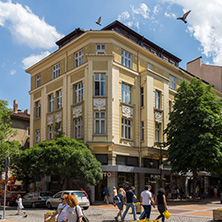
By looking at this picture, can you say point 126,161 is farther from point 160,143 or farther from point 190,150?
point 190,150

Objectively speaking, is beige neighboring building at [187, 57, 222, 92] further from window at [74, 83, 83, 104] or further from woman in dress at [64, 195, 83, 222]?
woman in dress at [64, 195, 83, 222]

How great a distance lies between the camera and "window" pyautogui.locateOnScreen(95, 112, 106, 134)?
2995 cm

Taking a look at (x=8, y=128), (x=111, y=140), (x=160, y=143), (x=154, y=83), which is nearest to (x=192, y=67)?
(x=154, y=83)

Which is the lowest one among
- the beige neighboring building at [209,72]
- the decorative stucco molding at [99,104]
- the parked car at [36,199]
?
the parked car at [36,199]

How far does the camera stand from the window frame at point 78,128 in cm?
3112

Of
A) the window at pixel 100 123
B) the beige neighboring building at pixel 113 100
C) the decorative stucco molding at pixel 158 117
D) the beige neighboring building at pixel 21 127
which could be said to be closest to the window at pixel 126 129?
the beige neighboring building at pixel 113 100

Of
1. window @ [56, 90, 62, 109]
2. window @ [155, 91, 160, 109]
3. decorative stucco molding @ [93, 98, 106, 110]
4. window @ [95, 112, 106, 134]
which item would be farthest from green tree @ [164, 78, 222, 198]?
window @ [56, 90, 62, 109]

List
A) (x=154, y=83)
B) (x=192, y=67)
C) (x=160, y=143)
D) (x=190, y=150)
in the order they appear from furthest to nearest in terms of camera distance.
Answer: (x=192, y=67) → (x=154, y=83) → (x=160, y=143) → (x=190, y=150)

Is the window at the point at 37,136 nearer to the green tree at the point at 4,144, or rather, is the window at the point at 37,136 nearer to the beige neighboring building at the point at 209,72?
the green tree at the point at 4,144

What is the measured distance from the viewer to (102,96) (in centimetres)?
3008

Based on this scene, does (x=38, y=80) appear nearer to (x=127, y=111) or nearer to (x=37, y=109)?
(x=37, y=109)

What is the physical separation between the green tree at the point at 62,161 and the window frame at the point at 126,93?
24.9 ft

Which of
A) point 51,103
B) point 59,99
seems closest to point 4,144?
point 59,99

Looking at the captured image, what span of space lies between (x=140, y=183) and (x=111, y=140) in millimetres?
5737
